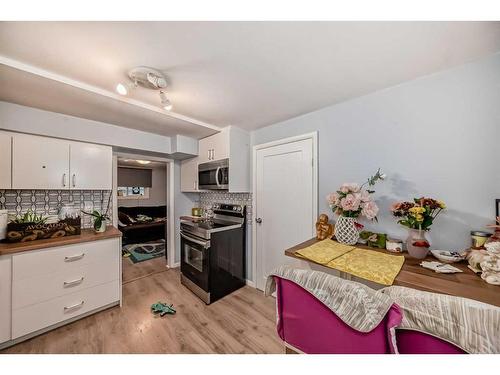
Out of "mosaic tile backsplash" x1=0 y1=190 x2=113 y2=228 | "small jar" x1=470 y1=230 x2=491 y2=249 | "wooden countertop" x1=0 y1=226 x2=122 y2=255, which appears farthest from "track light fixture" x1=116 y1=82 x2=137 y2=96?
"small jar" x1=470 y1=230 x2=491 y2=249

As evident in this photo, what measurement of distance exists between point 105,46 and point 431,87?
2.15m

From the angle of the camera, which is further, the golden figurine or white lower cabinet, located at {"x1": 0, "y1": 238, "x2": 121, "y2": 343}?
the golden figurine

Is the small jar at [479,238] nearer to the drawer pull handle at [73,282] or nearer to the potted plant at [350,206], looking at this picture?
the potted plant at [350,206]

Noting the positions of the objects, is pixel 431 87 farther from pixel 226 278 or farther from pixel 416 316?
pixel 226 278

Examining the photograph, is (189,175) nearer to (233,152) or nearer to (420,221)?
(233,152)

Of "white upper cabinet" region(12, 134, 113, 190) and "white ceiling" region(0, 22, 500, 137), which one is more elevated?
"white ceiling" region(0, 22, 500, 137)

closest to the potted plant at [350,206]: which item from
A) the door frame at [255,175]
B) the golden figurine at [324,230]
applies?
the golden figurine at [324,230]

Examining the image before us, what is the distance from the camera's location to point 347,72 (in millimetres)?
1339

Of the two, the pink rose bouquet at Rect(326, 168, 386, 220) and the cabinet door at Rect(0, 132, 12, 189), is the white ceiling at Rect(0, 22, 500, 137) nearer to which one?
the cabinet door at Rect(0, 132, 12, 189)

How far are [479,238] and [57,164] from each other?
11.5 feet

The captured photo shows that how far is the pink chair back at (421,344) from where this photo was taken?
58cm

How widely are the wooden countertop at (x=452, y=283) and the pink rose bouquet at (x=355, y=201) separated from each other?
1.37 ft

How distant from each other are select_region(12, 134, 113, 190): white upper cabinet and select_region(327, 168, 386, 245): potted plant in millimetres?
2513

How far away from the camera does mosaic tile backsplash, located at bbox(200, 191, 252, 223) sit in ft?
8.77
